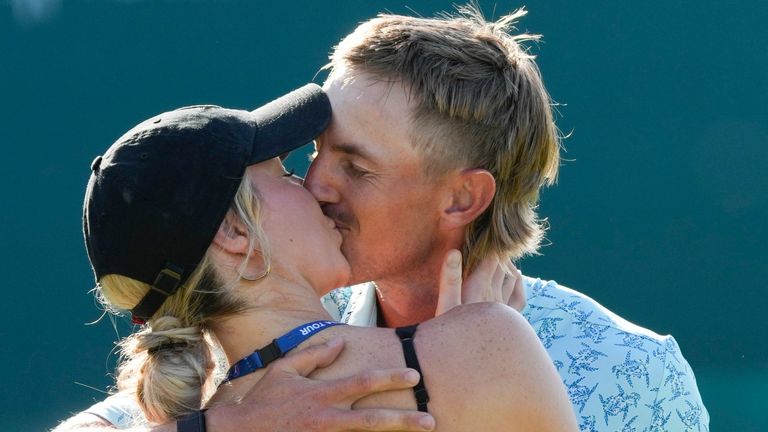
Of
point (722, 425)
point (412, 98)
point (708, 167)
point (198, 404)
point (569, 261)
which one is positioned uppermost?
point (412, 98)

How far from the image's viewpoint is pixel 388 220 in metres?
2.38

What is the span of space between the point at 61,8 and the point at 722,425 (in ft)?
10.7

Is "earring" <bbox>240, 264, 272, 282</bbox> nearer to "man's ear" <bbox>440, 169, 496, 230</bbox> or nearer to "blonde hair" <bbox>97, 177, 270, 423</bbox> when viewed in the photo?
"blonde hair" <bbox>97, 177, 270, 423</bbox>

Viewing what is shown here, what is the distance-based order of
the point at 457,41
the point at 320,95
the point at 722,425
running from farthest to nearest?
the point at 722,425
the point at 457,41
the point at 320,95

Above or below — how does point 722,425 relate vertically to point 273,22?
below

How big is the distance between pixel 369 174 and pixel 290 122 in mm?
344

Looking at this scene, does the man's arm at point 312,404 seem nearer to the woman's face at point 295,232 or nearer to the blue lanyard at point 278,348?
the blue lanyard at point 278,348

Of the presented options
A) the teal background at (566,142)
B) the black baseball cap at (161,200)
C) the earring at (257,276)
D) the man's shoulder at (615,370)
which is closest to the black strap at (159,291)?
the black baseball cap at (161,200)

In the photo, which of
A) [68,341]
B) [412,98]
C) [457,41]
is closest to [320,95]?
[412,98]

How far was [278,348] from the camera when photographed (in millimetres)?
1761

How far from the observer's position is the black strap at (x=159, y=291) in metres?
1.78

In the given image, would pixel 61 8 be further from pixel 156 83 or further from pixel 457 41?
pixel 457 41

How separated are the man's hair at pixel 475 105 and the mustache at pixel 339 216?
0.21m

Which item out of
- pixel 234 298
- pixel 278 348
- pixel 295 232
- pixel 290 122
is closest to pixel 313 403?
pixel 278 348
